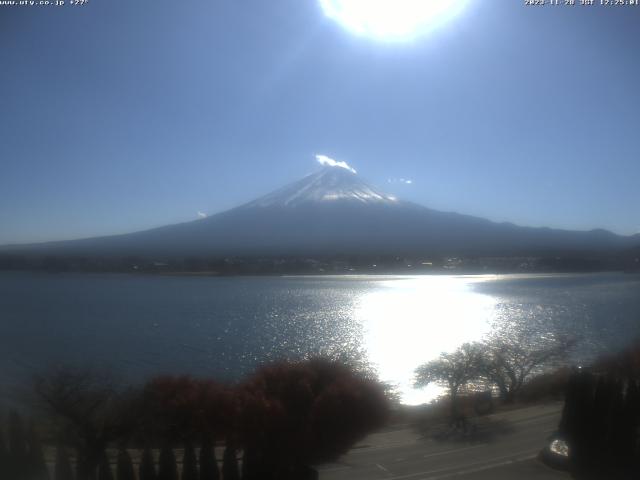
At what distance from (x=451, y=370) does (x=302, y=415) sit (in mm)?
1574

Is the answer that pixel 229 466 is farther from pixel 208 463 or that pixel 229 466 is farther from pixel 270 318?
pixel 270 318

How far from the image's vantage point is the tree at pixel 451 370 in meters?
3.91

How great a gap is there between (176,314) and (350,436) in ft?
12.4

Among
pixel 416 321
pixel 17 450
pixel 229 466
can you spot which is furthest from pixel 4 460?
pixel 416 321

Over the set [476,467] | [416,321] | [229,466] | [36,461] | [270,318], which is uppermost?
[270,318]

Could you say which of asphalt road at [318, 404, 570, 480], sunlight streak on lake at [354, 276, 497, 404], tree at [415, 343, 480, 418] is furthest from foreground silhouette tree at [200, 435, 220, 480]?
tree at [415, 343, 480, 418]

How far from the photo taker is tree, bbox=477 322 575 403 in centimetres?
399

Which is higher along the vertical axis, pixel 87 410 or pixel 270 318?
pixel 270 318

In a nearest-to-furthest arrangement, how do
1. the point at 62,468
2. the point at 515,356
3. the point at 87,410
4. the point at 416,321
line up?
the point at 62,468 → the point at 87,410 → the point at 515,356 → the point at 416,321

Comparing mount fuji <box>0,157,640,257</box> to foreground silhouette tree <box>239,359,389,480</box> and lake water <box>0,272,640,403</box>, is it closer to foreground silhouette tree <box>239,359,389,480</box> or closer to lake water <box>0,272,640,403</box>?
lake water <box>0,272,640,403</box>

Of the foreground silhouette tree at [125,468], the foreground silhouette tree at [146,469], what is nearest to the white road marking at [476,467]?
the foreground silhouette tree at [146,469]

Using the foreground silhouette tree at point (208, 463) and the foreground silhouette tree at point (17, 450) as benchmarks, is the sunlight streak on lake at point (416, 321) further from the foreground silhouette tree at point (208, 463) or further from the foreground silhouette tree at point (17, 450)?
the foreground silhouette tree at point (17, 450)

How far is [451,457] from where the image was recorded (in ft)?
9.59

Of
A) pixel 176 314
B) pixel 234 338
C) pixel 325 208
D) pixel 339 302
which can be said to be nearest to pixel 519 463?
pixel 234 338
